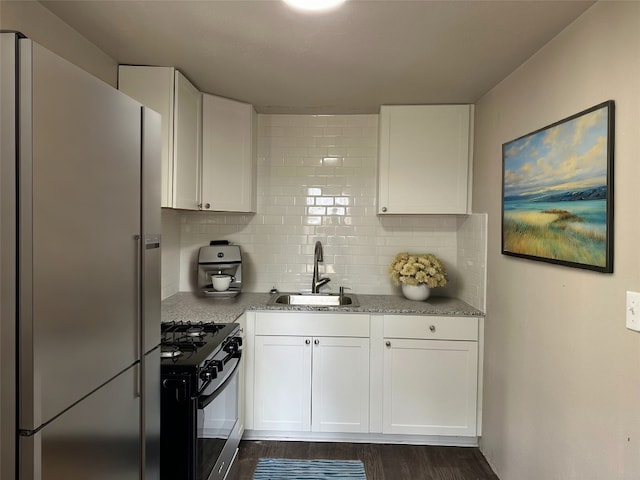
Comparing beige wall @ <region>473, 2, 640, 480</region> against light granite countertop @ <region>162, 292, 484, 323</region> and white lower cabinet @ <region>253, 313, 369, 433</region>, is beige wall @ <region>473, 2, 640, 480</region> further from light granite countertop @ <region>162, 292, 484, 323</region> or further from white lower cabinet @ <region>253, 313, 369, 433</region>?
white lower cabinet @ <region>253, 313, 369, 433</region>

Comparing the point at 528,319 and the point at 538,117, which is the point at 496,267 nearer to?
the point at 528,319

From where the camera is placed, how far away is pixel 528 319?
2016 mm

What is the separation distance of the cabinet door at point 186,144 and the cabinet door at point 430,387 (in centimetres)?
151

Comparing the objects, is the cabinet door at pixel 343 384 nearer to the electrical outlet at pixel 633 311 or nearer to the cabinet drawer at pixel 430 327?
the cabinet drawer at pixel 430 327

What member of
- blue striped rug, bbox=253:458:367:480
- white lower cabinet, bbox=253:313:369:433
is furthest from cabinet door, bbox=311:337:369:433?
blue striped rug, bbox=253:458:367:480

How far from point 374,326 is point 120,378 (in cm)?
178

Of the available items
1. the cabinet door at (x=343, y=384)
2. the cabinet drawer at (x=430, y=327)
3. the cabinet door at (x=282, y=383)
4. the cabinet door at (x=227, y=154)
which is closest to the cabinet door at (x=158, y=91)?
the cabinet door at (x=227, y=154)

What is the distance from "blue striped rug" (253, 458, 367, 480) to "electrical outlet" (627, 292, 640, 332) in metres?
1.64

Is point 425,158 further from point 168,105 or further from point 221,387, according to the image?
point 221,387

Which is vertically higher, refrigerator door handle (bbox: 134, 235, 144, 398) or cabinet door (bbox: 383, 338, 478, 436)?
refrigerator door handle (bbox: 134, 235, 144, 398)

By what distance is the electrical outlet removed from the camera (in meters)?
1.28

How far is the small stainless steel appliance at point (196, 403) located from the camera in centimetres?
157

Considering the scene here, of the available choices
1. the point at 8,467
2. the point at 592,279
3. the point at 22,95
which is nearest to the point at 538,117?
the point at 592,279

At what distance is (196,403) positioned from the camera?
1.60 meters
